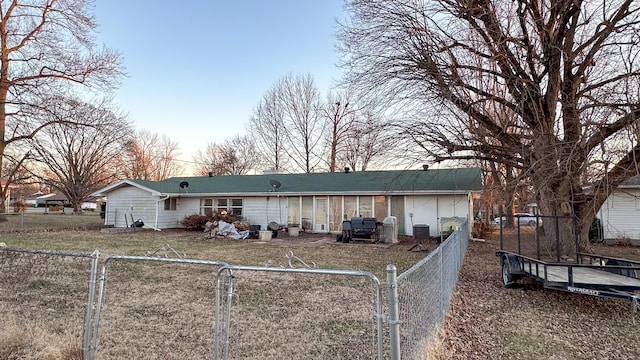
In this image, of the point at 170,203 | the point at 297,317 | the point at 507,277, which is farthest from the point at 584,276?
the point at 170,203

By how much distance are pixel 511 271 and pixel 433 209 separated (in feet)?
32.3

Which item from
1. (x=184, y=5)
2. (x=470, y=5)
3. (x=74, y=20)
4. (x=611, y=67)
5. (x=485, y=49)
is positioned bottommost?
(x=611, y=67)

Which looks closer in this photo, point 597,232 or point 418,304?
point 418,304

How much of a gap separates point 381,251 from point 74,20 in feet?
70.2

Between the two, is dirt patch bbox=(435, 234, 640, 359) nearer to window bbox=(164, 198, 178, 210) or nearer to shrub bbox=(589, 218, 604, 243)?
shrub bbox=(589, 218, 604, 243)

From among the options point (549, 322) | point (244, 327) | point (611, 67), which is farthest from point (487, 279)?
point (611, 67)

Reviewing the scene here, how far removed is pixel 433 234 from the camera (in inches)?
639

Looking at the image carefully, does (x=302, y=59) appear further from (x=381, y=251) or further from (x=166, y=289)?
(x=166, y=289)

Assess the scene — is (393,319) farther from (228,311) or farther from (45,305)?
(45,305)

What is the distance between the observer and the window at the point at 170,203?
2045cm

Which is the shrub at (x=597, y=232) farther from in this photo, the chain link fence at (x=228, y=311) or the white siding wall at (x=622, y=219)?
the chain link fence at (x=228, y=311)

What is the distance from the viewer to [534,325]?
486 cm

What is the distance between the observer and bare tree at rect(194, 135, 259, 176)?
3831 centimetres

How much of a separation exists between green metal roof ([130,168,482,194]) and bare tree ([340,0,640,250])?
401cm
